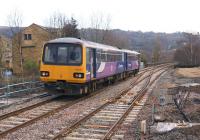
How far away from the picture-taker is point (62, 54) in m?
19.5

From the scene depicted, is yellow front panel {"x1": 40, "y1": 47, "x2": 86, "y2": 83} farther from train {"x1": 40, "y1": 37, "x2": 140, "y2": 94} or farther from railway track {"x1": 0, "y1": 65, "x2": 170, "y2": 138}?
railway track {"x1": 0, "y1": 65, "x2": 170, "y2": 138}

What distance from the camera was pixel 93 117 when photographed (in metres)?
14.0

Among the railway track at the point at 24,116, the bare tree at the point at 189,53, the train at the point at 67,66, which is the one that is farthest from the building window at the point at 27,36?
the railway track at the point at 24,116

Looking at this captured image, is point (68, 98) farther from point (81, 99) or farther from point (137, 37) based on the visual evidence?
point (137, 37)

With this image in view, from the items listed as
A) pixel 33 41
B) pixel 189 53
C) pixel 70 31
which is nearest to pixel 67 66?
pixel 70 31

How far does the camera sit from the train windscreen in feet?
63.4

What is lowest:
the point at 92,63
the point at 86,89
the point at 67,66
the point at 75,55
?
the point at 86,89

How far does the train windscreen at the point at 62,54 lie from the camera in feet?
63.4

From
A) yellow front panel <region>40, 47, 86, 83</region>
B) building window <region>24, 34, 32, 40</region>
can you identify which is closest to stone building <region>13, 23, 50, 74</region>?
building window <region>24, 34, 32, 40</region>

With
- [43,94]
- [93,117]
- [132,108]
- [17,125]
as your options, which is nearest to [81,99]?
[43,94]

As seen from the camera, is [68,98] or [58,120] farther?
[68,98]

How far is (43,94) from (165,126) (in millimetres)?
10405

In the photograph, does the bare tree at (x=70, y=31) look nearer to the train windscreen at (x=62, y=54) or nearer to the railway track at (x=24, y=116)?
the train windscreen at (x=62, y=54)

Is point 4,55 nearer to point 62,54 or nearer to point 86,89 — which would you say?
point 86,89
